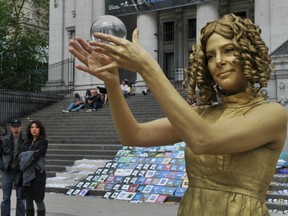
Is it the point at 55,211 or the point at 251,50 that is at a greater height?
the point at 251,50

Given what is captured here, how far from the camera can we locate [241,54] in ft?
7.11

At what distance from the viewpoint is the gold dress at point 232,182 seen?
2133 millimetres

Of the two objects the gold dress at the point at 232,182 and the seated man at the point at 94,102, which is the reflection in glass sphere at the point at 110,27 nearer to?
the gold dress at the point at 232,182

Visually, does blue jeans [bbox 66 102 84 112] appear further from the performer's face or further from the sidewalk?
the performer's face

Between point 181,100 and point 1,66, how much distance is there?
37.2 meters

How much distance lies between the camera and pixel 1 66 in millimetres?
37469

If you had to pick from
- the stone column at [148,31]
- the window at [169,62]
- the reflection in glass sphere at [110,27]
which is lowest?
the reflection in glass sphere at [110,27]

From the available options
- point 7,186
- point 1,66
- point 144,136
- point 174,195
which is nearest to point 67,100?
point 1,66

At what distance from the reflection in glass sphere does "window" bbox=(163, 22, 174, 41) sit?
3343cm

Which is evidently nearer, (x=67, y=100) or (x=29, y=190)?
(x=29, y=190)

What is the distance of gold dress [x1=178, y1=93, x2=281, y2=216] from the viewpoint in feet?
7.00

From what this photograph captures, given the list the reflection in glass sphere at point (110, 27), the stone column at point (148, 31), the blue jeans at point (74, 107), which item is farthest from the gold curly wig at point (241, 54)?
the stone column at point (148, 31)

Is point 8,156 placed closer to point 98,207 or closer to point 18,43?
point 98,207

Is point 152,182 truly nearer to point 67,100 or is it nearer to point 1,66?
point 67,100
